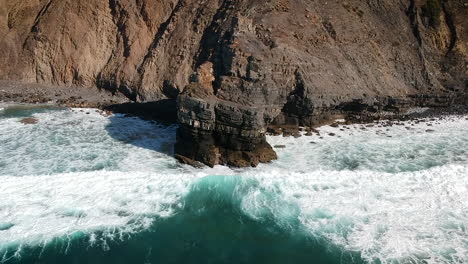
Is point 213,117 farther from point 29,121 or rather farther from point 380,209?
point 29,121

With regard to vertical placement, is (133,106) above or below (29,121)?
above

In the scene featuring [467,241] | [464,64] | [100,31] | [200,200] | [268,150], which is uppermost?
[100,31]

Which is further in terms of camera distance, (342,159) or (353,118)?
(353,118)

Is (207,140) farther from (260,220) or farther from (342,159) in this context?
(342,159)

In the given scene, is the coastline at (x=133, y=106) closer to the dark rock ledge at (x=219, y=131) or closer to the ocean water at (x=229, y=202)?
the ocean water at (x=229, y=202)

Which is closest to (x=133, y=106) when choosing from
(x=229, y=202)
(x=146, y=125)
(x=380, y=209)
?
(x=146, y=125)

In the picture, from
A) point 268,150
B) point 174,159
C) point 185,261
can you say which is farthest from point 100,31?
point 185,261

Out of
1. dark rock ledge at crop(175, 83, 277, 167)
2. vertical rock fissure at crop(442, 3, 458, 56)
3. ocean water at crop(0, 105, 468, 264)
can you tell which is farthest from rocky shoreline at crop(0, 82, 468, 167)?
vertical rock fissure at crop(442, 3, 458, 56)

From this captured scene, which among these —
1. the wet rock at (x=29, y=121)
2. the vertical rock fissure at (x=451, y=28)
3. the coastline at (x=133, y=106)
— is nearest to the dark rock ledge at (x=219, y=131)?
the coastline at (x=133, y=106)
